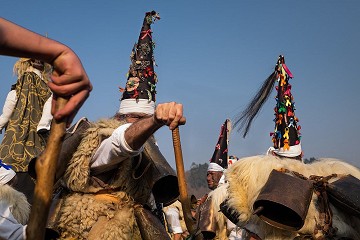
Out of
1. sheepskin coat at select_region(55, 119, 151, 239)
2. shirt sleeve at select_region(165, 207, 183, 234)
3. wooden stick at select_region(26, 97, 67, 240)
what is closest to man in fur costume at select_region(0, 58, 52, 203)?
sheepskin coat at select_region(55, 119, 151, 239)

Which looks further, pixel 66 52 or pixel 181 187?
pixel 181 187

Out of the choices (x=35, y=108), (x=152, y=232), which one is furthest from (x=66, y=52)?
(x=35, y=108)

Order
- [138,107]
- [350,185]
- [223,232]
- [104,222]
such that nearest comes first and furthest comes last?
[104,222] → [350,185] → [138,107] → [223,232]

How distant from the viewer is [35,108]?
16.1ft

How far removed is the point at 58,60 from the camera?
1770mm

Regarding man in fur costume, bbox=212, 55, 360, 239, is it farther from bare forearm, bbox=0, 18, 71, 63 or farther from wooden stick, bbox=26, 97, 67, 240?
bare forearm, bbox=0, 18, 71, 63

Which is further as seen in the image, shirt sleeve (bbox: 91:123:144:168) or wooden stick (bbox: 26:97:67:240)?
shirt sleeve (bbox: 91:123:144:168)

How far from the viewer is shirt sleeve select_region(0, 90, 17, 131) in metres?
4.86

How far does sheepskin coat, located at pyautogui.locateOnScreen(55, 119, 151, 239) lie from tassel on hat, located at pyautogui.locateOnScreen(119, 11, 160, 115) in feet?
3.07

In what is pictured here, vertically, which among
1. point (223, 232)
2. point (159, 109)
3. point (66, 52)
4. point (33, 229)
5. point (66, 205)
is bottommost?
point (223, 232)

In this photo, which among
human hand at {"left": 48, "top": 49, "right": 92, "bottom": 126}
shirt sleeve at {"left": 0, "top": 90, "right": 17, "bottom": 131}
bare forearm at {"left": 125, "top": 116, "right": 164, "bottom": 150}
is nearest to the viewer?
human hand at {"left": 48, "top": 49, "right": 92, "bottom": 126}

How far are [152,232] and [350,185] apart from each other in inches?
66.2

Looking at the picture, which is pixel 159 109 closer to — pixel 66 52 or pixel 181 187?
pixel 181 187

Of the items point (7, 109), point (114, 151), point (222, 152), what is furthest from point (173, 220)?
point (114, 151)
